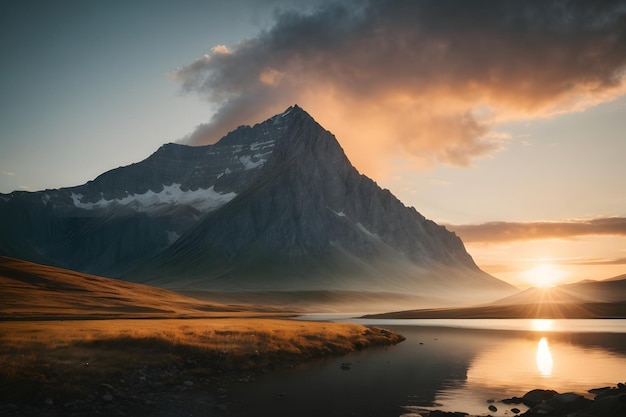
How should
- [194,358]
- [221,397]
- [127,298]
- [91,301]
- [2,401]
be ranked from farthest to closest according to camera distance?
[127,298] → [91,301] → [194,358] → [221,397] → [2,401]

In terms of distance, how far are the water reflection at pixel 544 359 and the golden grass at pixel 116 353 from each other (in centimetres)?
2468

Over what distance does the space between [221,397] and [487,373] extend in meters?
27.7

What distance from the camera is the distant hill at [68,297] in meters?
94.2

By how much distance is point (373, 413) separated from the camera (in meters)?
34.6

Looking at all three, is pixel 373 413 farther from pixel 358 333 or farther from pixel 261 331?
pixel 358 333

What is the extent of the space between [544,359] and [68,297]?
101574mm

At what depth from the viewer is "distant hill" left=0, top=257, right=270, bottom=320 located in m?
94.2

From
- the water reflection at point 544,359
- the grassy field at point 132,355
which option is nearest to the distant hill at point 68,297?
the grassy field at point 132,355

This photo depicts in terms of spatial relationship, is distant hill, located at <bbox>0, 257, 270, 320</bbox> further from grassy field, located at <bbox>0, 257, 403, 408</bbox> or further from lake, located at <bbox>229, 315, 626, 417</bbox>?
lake, located at <bbox>229, 315, 626, 417</bbox>

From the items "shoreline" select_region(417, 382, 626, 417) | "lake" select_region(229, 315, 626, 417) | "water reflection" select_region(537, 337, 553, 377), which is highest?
"shoreline" select_region(417, 382, 626, 417)

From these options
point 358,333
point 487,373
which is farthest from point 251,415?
point 358,333

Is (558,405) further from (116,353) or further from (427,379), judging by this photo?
(116,353)

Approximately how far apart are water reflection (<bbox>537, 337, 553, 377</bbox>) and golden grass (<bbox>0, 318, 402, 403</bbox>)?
24681mm

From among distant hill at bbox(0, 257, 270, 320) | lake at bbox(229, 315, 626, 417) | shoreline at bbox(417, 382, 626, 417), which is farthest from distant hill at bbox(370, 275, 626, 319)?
shoreline at bbox(417, 382, 626, 417)
